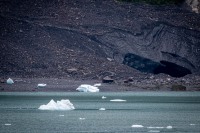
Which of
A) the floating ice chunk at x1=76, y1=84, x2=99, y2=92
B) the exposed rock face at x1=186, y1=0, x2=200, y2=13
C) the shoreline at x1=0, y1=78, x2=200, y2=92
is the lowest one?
the floating ice chunk at x1=76, y1=84, x2=99, y2=92

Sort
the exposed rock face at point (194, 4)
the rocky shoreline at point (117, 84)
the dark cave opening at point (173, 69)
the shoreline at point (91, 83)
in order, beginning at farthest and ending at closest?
the exposed rock face at point (194, 4), the dark cave opening at point (173, 69), the rocky shoreline at point (117, 84), the shoreline at point (91, 83)

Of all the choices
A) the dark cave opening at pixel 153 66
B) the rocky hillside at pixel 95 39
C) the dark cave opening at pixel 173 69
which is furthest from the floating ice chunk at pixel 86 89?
the dark cave opening at pixel 173 69

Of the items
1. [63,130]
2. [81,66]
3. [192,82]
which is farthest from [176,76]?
[63,130]

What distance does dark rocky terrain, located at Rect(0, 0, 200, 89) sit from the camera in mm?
42031

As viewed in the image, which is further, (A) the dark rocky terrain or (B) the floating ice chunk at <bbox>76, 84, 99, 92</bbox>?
A: (A) the dark rocky terrain

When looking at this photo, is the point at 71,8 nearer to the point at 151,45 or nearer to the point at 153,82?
the point at 151,45

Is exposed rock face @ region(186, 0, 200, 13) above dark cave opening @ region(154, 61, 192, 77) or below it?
above

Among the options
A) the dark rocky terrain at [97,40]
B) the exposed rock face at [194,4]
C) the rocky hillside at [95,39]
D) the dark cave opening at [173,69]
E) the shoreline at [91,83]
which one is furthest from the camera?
the exposed rock face at [194,4]

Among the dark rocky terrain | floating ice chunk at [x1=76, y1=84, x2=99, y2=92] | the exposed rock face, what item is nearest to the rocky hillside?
the dark rocky terrain

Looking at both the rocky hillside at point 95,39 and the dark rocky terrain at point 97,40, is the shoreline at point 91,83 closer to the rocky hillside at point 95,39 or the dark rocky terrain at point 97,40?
the dark rocky terrain at point 97,40

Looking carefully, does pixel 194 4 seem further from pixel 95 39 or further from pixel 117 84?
pixel 117 84

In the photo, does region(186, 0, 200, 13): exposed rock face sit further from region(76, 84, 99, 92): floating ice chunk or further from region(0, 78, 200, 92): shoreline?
region(76, 84, 99, 92): floating ice chunk

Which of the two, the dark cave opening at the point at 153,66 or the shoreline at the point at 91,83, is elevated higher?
the dark cave opening at the point at 153,66

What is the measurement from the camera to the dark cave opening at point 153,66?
145ft
